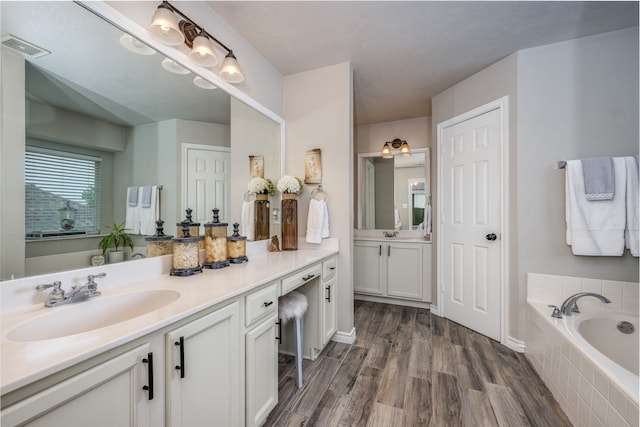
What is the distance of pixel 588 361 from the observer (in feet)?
4.36

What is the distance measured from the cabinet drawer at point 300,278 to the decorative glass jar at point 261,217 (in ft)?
1.95

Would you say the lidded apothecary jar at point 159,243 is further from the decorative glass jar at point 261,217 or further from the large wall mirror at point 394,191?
the large wall mirror at point 394,191

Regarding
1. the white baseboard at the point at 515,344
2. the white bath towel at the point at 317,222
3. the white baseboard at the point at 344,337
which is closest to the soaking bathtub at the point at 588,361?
the white baseboard at the point at 515,344

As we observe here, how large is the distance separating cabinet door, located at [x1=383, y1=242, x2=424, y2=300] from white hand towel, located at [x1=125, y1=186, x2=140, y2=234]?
277 cm

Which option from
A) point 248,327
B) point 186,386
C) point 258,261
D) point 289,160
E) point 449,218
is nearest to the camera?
point 186,386

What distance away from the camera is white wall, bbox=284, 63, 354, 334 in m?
2.37

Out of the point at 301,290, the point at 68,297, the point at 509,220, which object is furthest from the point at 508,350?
the point at 68,297

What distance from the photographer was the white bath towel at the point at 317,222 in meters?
2.33

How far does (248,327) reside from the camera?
4.11ft

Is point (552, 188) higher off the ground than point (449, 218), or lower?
higher

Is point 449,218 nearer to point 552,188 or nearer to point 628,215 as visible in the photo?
point 552,188

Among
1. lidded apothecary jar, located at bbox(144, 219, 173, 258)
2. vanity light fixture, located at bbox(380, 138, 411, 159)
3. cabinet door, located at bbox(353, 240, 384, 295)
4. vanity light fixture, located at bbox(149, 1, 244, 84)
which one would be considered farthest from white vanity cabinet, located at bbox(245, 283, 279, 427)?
vanity light fixture, located at bbox(380, 138, 411, 159)

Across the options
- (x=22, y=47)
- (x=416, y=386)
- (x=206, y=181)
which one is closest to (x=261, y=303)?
(x=206, y=181)

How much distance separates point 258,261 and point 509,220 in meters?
2.14
